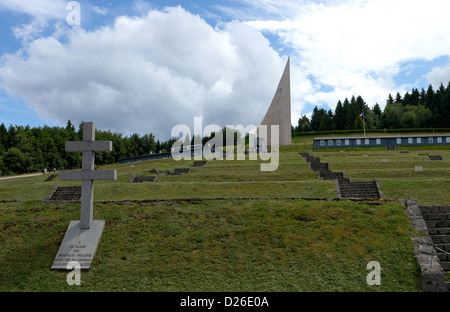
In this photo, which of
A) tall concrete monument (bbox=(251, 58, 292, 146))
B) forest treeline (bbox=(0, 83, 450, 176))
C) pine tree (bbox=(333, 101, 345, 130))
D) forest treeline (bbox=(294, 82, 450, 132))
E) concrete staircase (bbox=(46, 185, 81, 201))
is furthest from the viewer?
pine tree (bbox=(333, 101, 345, 130))

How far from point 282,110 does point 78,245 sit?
174ft

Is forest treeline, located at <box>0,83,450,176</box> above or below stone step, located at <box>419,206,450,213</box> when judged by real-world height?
above

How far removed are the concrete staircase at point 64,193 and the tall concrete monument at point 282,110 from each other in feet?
133

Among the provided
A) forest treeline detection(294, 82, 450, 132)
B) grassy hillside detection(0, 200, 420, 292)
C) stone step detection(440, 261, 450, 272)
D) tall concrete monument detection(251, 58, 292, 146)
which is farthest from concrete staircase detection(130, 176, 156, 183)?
forest treeline detection(294, 82, 450, 132)

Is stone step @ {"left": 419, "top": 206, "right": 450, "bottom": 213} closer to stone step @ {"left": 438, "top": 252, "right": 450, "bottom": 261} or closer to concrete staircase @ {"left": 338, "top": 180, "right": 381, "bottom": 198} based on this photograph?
stone step @ {"left": 438, "top": 252, "right": 450, "bottom": 261}

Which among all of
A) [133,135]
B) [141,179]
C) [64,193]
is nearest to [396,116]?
[133,135]

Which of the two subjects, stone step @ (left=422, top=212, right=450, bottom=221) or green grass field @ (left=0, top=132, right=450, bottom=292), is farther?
stone step @ (left=422, top=212, right=450, bottom=221)

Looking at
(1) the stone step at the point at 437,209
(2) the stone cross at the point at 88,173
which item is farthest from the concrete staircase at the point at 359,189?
(2) the stone cross at the point at 88,173

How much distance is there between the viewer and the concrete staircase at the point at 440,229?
10.4m

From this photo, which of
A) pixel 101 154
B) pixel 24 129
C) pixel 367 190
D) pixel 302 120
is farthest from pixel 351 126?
pixel 24 129

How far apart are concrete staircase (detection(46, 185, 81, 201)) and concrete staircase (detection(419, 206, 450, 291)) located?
22490 mm

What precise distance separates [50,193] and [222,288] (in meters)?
21.7

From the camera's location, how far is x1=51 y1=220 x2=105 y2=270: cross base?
10.7 meters
